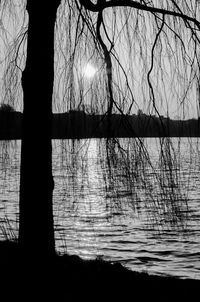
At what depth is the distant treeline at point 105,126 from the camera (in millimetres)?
4531

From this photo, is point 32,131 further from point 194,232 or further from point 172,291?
point 194,232

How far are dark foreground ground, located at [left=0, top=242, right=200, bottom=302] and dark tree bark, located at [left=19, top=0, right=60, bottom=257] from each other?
25cm

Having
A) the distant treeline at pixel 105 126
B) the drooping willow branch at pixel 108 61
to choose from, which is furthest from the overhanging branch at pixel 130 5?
the distant treeline at pixel 105 126

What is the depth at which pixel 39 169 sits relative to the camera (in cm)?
503

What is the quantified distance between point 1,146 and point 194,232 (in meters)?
13.5

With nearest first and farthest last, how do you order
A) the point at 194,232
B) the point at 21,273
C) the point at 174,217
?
the point at 174,217 < the point at 21,273 < the point at 194,232

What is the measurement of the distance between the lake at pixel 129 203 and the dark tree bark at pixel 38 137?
179 millimetres

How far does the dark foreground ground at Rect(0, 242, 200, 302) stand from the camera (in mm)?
4492

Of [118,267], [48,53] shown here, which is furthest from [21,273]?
[48,53]

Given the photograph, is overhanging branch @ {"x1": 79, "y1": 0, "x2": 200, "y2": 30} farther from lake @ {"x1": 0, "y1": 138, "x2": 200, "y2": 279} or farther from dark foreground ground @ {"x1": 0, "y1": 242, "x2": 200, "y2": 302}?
dark foreground ground @ {"x1": 0, "y1": 242, "x2": 200, "y2": 302}

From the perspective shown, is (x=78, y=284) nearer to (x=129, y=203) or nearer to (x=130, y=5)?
(x=130, y=5)

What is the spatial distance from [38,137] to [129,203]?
43.1 ft

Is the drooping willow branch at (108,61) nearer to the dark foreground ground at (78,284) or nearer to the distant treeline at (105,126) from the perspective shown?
the distant treeline at (105,126)

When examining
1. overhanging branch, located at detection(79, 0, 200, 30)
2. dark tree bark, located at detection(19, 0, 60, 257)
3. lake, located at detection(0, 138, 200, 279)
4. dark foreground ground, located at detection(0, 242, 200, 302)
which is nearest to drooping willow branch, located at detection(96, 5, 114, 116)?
overhanging branch, located at detection(79, 0, 200, 30)
